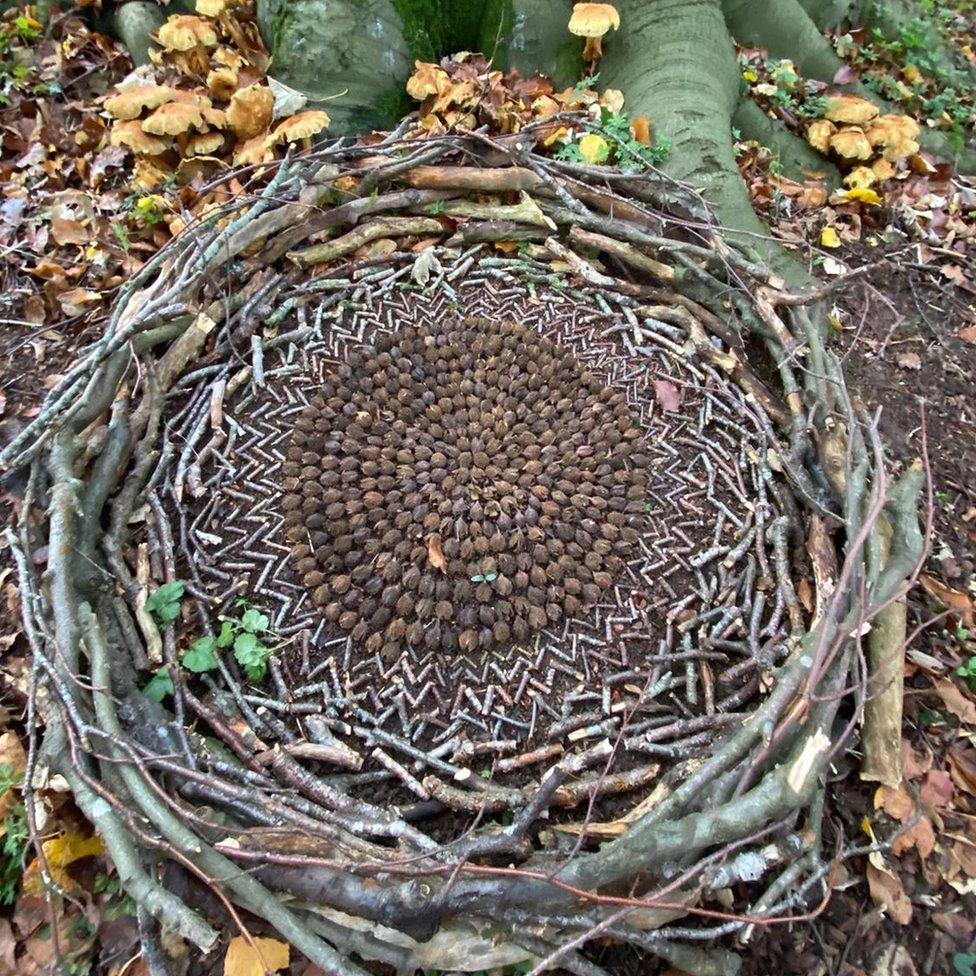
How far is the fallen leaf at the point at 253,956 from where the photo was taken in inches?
61.7

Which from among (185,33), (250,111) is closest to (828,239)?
(250,111)

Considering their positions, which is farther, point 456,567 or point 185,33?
point 185,33

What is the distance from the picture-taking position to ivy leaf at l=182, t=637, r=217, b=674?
2033mm

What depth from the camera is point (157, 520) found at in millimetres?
2250

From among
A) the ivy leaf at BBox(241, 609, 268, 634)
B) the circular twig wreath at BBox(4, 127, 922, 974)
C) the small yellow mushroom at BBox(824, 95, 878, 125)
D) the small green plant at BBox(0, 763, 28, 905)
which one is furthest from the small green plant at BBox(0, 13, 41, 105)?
the small yellow mushroom at BBox(824, 95, 878, 125)

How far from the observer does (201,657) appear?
80.6 inches

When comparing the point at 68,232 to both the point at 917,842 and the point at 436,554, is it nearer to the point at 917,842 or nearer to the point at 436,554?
the point at 436,554

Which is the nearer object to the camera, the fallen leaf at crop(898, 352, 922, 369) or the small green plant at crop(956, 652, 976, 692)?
the small green plant at crop(956, 652, 976, 692)

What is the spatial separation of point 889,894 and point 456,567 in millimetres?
1406

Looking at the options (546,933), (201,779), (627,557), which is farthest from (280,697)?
(627,557)

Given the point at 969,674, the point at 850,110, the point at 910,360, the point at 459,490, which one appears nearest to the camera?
the point at 969,674

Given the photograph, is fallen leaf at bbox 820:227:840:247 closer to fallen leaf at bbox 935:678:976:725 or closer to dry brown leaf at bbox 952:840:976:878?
fallen leaf at bbox 935:678:976:725

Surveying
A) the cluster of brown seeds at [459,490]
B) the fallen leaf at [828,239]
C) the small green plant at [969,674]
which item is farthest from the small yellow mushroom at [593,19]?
the small green plant at [969,674]

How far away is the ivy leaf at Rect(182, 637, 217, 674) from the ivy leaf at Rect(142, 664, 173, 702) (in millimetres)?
58
